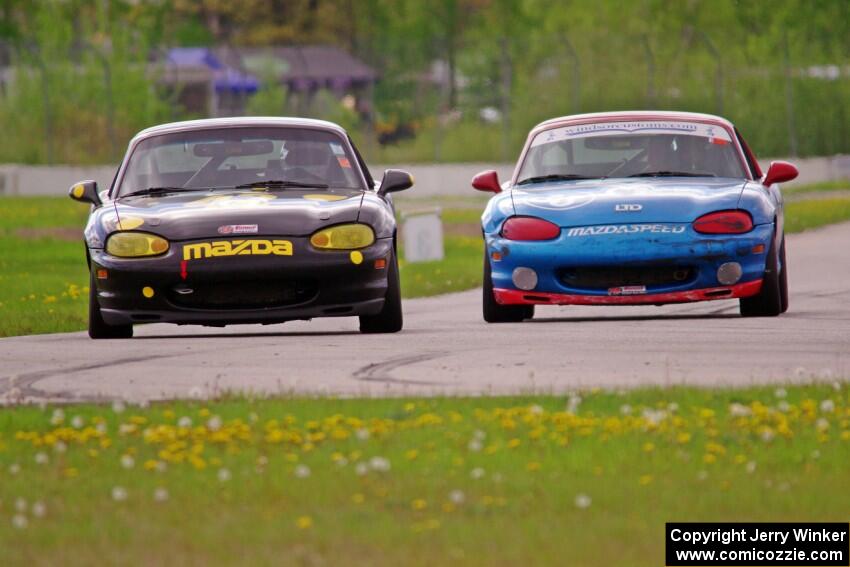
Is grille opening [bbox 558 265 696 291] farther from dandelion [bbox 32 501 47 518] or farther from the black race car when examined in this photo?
dandelion [bbox 32 501 47 518]

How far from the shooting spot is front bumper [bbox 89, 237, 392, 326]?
12.1 m

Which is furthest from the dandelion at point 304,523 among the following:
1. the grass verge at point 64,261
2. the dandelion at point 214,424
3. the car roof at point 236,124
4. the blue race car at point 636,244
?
the grass verge at point 64,261

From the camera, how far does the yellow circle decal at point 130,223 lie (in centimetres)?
1236

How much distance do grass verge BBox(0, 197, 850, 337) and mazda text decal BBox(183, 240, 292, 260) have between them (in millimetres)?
2676

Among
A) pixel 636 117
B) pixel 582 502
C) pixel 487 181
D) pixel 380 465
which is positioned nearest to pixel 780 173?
pixel 636 117

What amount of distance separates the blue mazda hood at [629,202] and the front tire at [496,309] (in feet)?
1.82

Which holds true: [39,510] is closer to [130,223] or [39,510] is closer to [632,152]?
[130,223]

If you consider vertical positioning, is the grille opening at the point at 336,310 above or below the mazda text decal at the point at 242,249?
below

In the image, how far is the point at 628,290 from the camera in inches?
507

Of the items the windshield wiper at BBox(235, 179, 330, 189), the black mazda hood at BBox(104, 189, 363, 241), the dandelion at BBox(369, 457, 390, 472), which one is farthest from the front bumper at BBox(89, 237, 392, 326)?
the dandelion at BBox(369, 457, 390, 472)

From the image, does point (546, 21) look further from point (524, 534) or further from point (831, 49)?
point (524, 534)

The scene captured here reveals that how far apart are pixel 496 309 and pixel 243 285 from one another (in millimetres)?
2084

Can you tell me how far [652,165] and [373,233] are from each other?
2707 millimetres

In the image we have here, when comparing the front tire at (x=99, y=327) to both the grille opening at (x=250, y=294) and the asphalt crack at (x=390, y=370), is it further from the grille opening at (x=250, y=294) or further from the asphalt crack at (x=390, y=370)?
the asphalt crack at (x=390, y=370)
